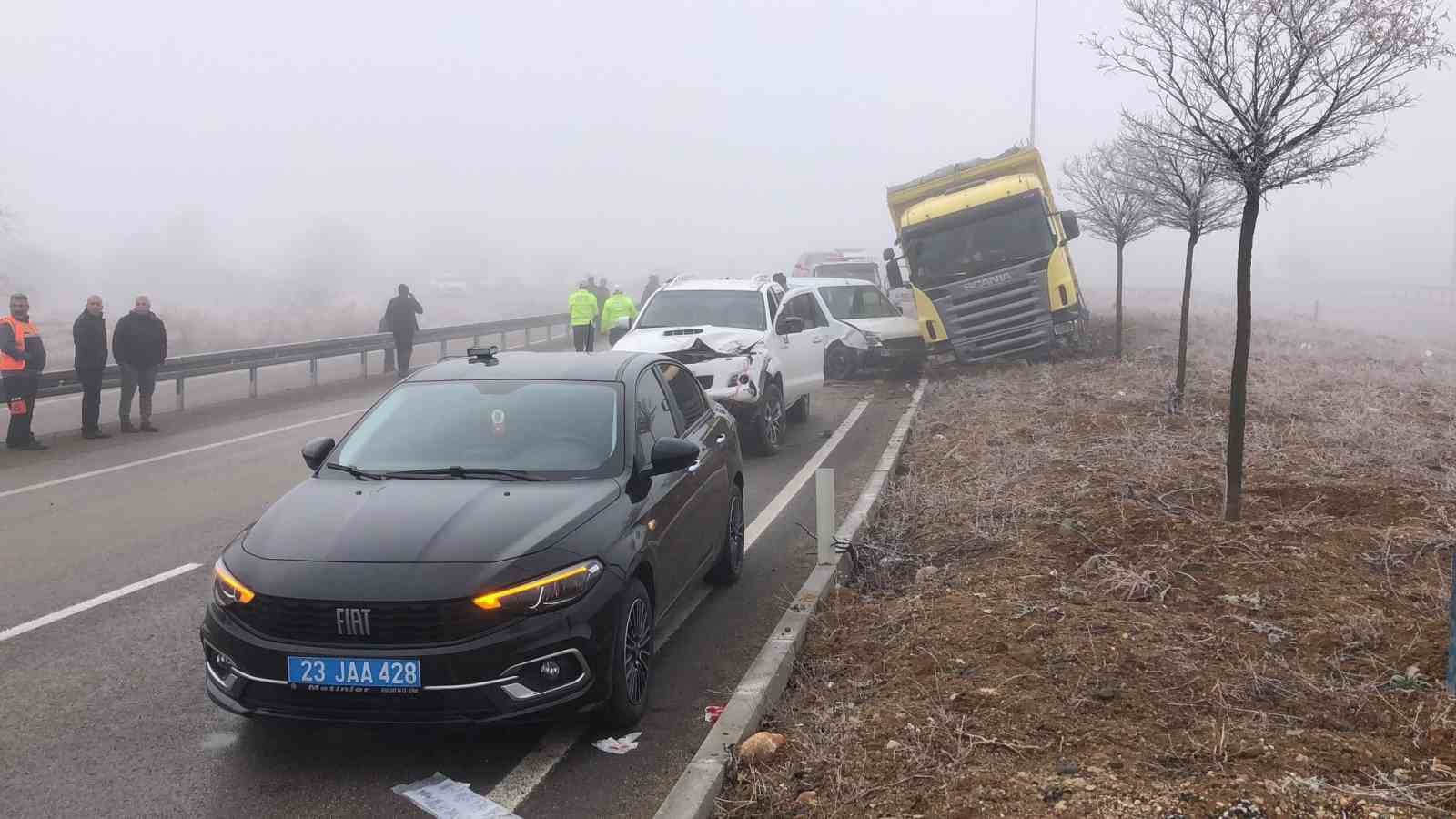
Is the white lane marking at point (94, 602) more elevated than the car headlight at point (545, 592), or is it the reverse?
the car headlight at point (545, 592)

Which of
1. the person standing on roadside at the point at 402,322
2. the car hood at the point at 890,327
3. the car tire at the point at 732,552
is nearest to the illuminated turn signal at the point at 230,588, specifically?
the car tire at the point at 732,552

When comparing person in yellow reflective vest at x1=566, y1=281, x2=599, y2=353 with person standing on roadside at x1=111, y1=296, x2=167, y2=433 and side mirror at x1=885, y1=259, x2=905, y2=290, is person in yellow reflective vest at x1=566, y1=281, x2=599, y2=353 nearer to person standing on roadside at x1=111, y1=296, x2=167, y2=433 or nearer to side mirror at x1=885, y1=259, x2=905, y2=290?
side mirror at x1=885, y1=259, x2=905, y2=290

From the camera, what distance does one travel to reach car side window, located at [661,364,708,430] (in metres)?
6.95

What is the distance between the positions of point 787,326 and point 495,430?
303 inches

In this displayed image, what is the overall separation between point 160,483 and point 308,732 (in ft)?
23.0

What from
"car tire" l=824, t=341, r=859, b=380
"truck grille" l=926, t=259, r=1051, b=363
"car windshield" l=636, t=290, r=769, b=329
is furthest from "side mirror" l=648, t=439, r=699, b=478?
"car tire" l=824, t=341, r=859, b=380

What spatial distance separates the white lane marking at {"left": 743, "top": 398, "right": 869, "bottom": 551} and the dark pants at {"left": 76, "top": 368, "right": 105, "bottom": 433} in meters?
8.65

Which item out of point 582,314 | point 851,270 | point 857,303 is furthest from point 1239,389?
point 851,270

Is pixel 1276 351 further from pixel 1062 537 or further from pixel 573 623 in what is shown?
pixel 573 623

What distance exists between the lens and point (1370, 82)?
7379 mm

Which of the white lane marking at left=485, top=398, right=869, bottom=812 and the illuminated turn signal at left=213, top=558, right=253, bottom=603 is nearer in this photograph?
the white lane marking at left=485, top=398, right=869, bottom=812

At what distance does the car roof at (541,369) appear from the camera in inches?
250

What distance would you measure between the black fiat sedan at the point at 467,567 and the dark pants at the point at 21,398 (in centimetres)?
921

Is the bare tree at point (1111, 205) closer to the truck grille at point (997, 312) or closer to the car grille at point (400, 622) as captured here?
the truck grille at point (997, 312)
